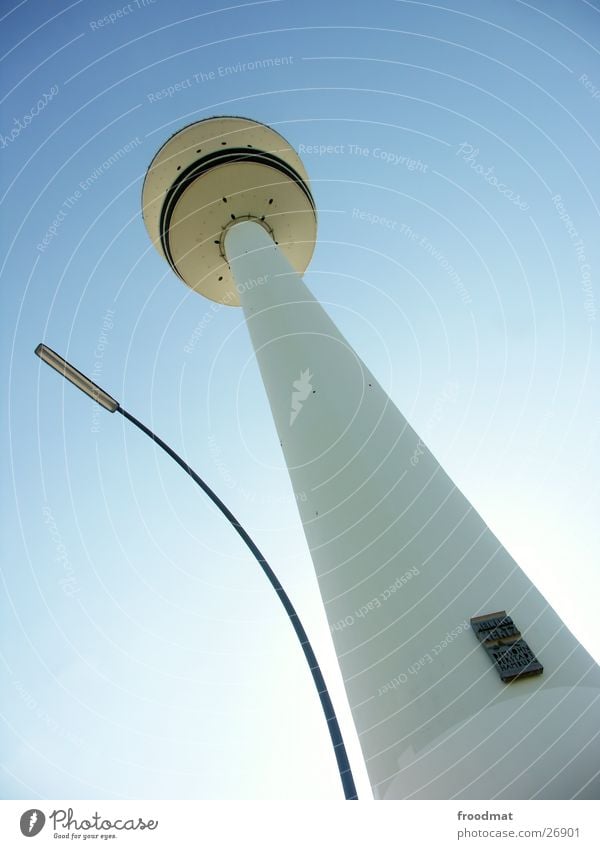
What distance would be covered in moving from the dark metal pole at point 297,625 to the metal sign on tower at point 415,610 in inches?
52.2

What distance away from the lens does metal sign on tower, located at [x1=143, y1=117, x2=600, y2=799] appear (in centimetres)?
325

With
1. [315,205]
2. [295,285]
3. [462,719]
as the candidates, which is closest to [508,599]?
[462,719]

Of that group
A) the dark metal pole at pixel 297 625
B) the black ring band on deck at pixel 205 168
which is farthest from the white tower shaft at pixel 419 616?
the black ring band on deck at pixel 205 168

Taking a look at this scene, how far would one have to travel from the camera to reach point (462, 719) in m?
3.45

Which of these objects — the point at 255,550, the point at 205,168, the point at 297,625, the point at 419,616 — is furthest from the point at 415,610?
the point at 205,168

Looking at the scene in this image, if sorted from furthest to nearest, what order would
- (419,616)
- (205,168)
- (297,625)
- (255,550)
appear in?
(205,168)
(255,550)
(297,625)
(419,616)

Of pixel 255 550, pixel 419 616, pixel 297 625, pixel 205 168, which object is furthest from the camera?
pixel 205 168

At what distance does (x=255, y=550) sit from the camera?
7.28 metres

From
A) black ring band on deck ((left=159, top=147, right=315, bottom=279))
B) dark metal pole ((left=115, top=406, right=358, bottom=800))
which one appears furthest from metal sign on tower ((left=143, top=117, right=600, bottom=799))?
black ring band on deck ((left=159, top=147, right=315, bottom=279))

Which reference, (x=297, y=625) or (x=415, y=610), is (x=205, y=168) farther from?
(x=415, y=610)

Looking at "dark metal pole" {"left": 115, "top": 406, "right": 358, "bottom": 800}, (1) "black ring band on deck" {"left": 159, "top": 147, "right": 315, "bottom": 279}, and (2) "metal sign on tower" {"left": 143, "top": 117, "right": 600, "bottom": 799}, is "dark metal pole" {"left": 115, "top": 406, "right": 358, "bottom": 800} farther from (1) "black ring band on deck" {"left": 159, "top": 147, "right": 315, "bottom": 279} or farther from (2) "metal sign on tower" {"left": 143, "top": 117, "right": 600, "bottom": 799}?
(1) "black ring band on deck" {"left": 159, "top": 147, "right": 315, "bottom": 279}

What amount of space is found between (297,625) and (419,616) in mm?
2728

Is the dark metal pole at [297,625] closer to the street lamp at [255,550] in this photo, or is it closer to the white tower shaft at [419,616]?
the street lamp at [255,550]

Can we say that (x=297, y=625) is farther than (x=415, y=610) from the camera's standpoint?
Yes
